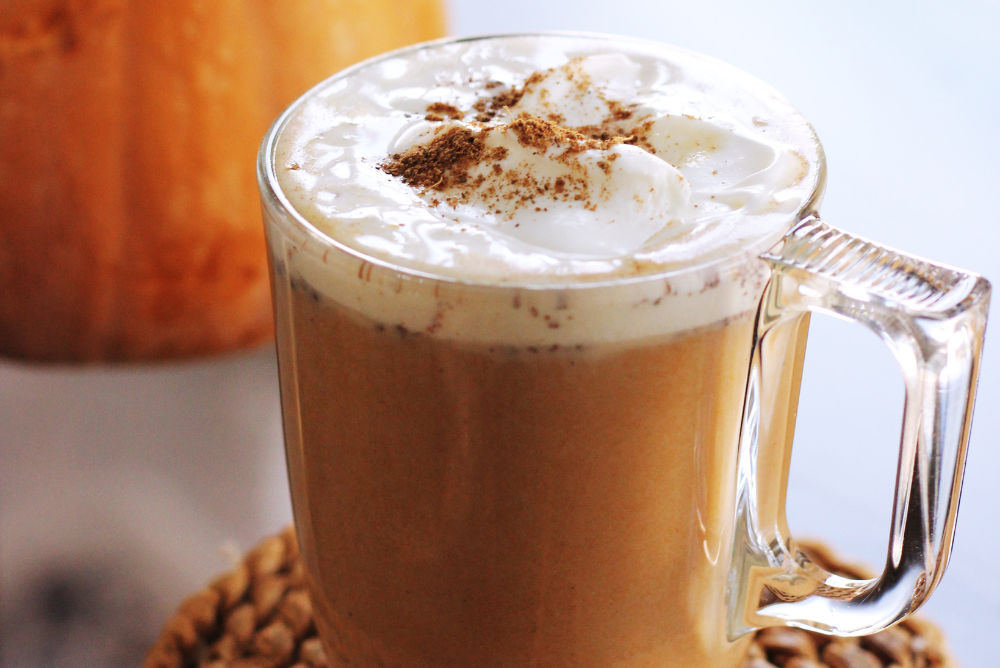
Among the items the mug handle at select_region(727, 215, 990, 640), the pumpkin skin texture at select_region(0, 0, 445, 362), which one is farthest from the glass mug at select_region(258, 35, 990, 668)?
the pumpkin skin texture at select_region(0, 0, 445, 362)

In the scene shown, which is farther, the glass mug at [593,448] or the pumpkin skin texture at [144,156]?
the pumpkin skin texture at [144,156]

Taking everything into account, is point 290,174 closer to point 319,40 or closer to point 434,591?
point 434,591

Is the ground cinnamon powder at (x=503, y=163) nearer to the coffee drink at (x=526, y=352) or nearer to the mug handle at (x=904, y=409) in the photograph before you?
the coffee drink at (x=526, y=352)

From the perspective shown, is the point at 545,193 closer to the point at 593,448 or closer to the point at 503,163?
the point at 503,163

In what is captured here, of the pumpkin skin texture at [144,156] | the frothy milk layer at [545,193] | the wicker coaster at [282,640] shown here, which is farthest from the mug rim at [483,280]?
the pumpkin skin texture at [144,156]

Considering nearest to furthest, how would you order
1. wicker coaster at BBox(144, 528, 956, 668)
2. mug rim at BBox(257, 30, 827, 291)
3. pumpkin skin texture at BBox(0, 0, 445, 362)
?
mug rim at BBox(257, 30, 827, 291), wicker coaster at BBox(144, 528, 956, 668), pumpkin skin texture at BBox(0, 0, 445, 362)

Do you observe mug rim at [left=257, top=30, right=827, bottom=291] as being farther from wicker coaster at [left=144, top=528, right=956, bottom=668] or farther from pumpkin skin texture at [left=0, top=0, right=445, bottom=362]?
pumpkin skin texture at [left=0, top=0, right=445, bottom=362]

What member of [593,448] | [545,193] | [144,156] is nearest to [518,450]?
[593,448]
